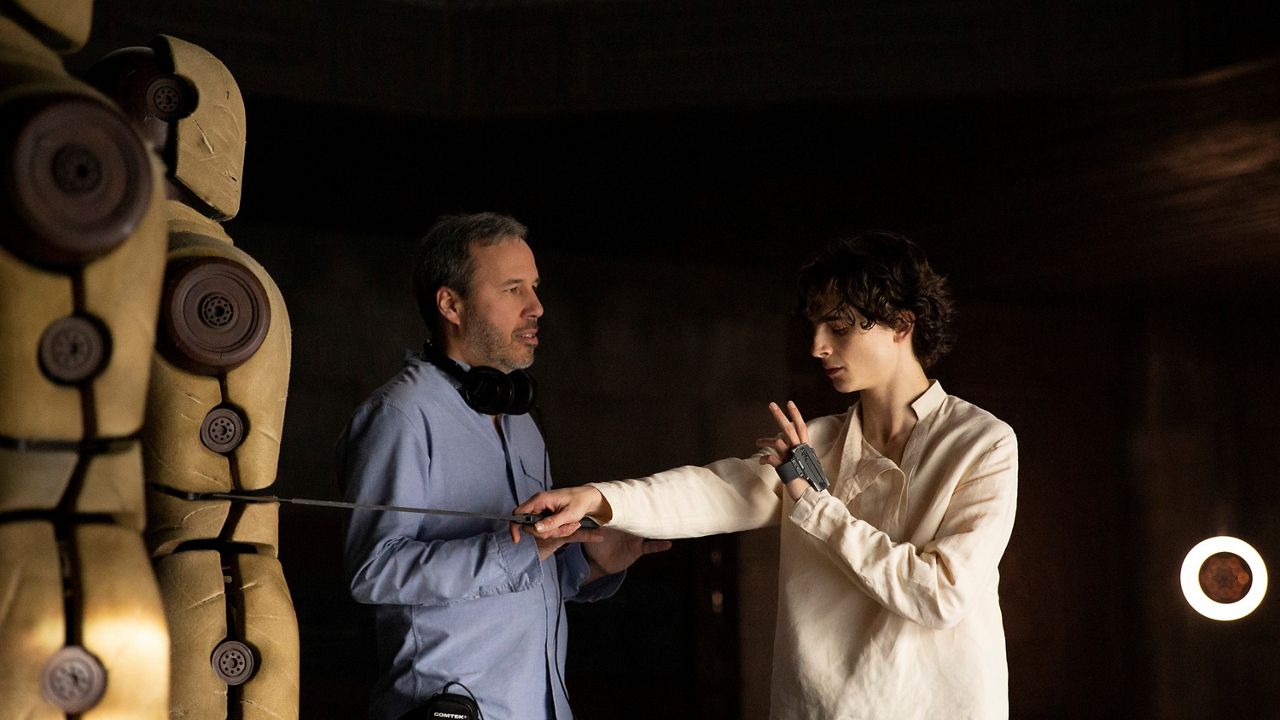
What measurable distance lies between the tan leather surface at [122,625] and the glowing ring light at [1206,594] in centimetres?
266

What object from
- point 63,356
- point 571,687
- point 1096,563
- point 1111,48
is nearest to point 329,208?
point 571,687

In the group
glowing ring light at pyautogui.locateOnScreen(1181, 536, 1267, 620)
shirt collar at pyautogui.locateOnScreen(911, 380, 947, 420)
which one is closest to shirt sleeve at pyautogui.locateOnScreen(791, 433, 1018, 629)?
shirt collar at pyautogui.locateOnScreen(911, 380, 947, 420)

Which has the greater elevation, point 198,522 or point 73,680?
point 198,522

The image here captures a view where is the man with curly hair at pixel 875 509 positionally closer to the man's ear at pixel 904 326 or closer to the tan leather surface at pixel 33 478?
the man's ear at pixel 904 326

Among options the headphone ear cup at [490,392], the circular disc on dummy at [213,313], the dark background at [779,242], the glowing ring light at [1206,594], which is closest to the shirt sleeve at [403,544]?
the headphone ear cup at [490,392]

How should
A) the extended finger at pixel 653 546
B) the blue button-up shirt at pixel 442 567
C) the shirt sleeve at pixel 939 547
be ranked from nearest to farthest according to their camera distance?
the shirt sleeve at pixel 939 547
the blue button-up shirt at pixel 442 567
the extended finger at pixel 653 546

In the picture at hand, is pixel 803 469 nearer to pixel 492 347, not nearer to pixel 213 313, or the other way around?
pixel 492 347

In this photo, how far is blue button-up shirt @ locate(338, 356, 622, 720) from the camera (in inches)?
83.1

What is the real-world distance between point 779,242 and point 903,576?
11.7 ft

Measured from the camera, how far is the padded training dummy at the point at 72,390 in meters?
1.23

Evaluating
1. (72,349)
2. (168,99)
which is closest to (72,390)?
(72,349)

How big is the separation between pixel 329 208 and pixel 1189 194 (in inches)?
139

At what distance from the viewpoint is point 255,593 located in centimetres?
166

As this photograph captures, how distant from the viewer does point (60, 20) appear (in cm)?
138
